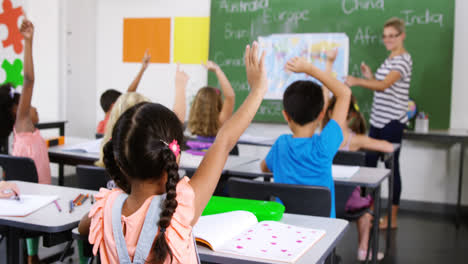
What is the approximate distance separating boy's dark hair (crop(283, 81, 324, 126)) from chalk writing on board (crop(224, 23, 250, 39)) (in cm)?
312

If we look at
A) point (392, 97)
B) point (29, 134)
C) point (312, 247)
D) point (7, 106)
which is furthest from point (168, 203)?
point (392, 97)

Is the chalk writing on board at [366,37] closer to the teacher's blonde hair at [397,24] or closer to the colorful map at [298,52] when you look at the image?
the colorful map at [298,52]

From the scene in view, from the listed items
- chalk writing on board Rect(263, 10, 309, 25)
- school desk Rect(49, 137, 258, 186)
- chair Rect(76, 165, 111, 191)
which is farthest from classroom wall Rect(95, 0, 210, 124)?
chair Rect(76, 165, 111, 191)

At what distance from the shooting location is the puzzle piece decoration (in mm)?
5770

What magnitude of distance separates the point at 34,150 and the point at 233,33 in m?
2.96

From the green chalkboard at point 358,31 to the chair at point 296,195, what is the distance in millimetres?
3016

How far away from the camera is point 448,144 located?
15.5 feet

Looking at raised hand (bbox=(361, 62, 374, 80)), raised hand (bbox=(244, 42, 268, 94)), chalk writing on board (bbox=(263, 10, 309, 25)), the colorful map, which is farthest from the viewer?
chalk writing on board (bbox=(263, 10, 309, 25))

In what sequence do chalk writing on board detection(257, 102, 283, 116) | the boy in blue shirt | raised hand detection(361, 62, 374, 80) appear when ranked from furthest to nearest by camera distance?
chalk writing on board detection(257, 102, 283, 116) → raised hand detection(361, 62, 374, 80) → the boy in blue shirt

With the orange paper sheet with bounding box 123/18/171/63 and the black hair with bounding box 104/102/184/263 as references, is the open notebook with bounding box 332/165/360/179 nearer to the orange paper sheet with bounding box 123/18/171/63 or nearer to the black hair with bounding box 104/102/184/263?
the black hair with bounding box 104/102/184/263

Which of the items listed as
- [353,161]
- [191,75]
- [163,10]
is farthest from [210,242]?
[163,10]

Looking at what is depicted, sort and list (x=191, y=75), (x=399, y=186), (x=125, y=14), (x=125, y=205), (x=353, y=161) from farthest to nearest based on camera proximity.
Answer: (x=125, y=14)
(x=191, y=75)
(x=399, y=186)
(x=353, y=161)
(x=125, y=205)

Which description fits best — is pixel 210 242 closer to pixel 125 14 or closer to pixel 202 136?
pixel 202 136

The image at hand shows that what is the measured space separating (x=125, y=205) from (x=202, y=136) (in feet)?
7.85
